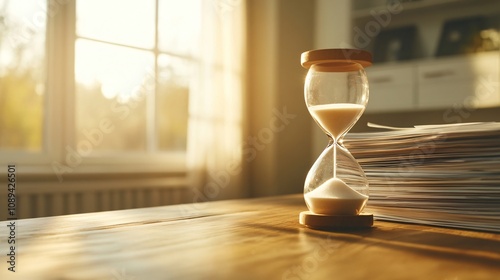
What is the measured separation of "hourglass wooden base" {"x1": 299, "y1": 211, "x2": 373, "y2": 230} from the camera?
640mm

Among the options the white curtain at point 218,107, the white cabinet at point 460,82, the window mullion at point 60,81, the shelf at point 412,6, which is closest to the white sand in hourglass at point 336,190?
the window mullion at point 60,81

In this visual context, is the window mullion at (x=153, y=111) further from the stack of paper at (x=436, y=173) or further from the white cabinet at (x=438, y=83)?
the stack of paper at (x=436, y=173)

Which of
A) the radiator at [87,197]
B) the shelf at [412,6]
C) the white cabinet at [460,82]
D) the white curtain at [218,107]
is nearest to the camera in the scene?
the radiator at [87,197]

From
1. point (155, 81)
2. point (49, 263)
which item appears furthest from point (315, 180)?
point (155, 81)

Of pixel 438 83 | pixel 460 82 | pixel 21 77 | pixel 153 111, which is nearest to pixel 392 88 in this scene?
pixel 438 83

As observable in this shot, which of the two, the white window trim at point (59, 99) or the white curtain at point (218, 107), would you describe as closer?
the white window trim at point (59, 99)

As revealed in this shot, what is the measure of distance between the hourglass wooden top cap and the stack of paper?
0.41 feet

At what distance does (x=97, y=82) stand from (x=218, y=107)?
0.59 metres

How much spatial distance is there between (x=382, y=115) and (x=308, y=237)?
237cm

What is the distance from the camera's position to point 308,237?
580 millimetres

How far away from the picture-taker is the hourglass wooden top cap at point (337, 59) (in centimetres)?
66

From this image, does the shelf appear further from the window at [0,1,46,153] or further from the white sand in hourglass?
the white sand in hourglass

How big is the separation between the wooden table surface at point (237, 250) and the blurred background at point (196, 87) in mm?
1383

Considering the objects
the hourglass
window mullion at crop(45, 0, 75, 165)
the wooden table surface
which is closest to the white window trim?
window mullion at crop(45, 0, 75, 165)
